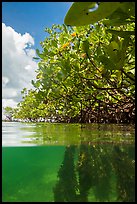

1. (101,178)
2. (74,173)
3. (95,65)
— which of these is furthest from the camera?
(95,65)

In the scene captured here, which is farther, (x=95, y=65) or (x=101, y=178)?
(x=95, y=65)

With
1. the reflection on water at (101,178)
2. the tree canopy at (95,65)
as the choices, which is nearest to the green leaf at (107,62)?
the tree canopy at (95,65)

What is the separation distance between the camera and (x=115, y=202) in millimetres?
1040

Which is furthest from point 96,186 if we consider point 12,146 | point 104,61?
point 12,146

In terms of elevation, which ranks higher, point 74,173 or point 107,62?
point 107,62

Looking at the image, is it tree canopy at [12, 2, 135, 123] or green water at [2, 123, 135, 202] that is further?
tree canopy at [12, 2, 135, 123]

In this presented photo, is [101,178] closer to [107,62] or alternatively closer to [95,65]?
[107,62]

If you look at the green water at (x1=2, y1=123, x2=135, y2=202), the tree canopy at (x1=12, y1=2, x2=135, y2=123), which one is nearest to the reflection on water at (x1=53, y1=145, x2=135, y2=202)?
the green water at (x1=2, y1=123, x2=135, y2=202)

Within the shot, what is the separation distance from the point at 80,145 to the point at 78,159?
0.26m

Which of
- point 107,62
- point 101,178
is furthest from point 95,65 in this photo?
point 101,178

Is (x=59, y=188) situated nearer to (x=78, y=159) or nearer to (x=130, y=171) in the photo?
(x=130, y=171)

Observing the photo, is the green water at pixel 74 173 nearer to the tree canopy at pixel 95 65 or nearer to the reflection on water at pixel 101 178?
the reflection on water at pixel 101 178

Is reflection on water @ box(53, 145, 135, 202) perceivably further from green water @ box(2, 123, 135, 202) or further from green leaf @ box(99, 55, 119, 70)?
green leaf @ box(99, 55, 119, 70)

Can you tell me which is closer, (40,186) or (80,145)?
(40,186)
